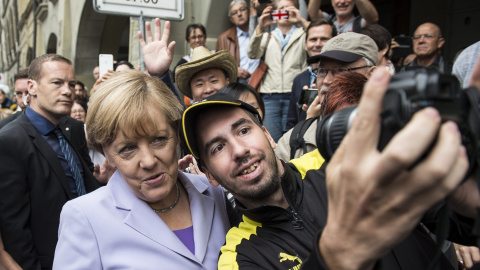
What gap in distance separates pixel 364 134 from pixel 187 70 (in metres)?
2.65

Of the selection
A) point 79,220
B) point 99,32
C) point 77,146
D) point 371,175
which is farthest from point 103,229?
point 99,32

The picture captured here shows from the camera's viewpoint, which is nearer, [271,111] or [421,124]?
[421,124]

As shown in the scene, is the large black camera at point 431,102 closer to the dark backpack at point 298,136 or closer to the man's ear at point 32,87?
the dark backpack at point 298,136

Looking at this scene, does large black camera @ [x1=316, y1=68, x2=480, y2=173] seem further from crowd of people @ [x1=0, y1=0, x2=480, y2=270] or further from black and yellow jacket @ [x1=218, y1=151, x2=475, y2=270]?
black and yellow jacket @ [x1=218, y1=151, x2=475, y2=270]

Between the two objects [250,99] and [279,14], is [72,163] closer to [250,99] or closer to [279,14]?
[250,99]

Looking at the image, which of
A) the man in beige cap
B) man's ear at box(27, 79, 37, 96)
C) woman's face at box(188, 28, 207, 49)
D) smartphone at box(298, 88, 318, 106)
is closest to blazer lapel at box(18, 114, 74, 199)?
man's ear at box(27, 79, 37, 96)

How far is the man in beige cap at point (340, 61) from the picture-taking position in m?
2.49

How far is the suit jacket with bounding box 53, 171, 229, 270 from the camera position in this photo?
4.94 ft

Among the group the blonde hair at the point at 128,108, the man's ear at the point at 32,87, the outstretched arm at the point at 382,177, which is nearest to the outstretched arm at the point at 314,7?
the man's ear at the point at 32,87

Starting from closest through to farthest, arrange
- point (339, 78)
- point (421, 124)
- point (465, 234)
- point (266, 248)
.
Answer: point (421, 124) < point (465, 234) < point (266, 248) < point (339, 78)

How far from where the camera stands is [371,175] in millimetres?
648

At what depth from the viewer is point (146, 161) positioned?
1646 millimetres

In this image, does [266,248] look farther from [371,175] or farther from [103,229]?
[371,175]

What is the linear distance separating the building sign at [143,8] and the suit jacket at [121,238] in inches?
73.7
